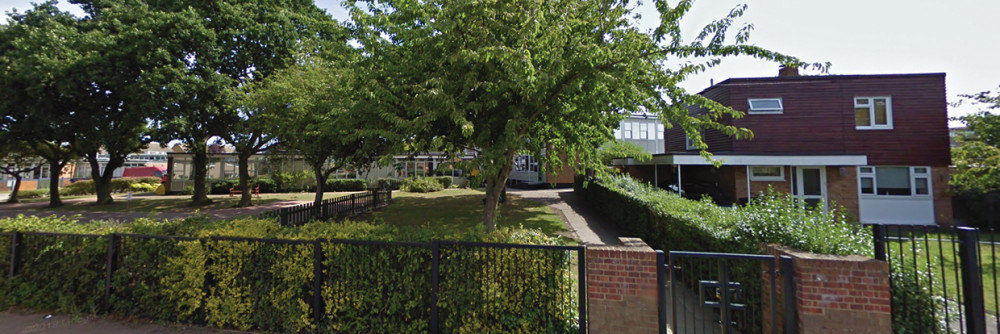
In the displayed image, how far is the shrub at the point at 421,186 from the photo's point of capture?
79.4 ft

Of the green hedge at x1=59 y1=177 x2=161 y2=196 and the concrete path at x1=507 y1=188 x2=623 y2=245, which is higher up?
the green hedge at x1=59 y1=177 x2=161 y2=196

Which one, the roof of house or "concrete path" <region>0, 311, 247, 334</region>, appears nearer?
"concrete path" <region>0, 311, 247, 334</region>

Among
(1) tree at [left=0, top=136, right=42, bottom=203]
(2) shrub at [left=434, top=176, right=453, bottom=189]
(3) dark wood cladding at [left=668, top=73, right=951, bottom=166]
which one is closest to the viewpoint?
(3) dark wood cladding at [left=668, top=73, right=951, bottom=166]

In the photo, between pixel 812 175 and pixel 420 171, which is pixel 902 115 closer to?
pixel 812 175

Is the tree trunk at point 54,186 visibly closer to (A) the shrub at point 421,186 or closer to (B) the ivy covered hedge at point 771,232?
(A) the shrub at point 421,186

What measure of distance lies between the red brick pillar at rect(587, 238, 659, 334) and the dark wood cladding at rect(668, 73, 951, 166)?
42.1 ft

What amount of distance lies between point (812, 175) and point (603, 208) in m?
7.86

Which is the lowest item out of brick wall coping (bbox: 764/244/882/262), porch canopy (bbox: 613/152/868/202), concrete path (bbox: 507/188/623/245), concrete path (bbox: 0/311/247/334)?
concrete path (bbox: 0/311/247/334)

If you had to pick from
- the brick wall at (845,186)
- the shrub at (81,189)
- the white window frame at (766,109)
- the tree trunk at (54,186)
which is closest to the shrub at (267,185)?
the tree trunk at (54,186)

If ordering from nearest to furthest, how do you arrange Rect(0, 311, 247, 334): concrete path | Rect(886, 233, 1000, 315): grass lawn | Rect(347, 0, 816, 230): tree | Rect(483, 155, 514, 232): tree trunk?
Rect(886, 233, 1000, 315): grass lawn, Rect(0, 311, 247, 334): concrete path, Rect(347, 0, 816, 230): tree, Rect(483, 155, 514, 232): tree trunk

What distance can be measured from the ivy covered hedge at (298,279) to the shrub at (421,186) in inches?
767

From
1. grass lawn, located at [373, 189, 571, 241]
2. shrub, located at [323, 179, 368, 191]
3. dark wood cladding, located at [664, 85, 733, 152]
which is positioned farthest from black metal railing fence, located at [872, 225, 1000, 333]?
shrub, located at [323, 179, 368, 191]

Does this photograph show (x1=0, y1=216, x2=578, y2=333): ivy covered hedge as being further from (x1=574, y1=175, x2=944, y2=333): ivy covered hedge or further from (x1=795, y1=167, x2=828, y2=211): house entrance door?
(x1=795, y1=167, x2=828, y2=211): house entrance door

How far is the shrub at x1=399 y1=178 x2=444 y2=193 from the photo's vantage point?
24.2 m
